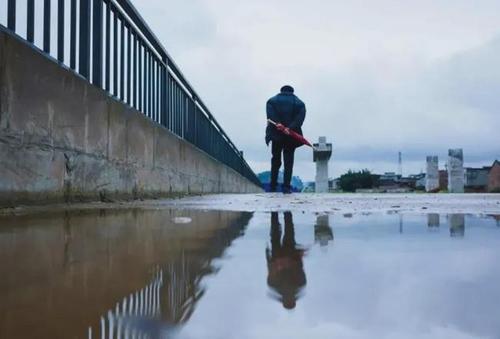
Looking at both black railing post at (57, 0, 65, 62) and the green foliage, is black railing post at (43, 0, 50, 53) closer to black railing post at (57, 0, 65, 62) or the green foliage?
black railing post at (57, 0, 65, 62)

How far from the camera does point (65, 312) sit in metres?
1.19

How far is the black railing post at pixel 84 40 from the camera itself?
15.4 feet

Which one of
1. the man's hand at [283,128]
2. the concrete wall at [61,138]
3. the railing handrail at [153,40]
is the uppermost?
the railing handrail at [153,40]

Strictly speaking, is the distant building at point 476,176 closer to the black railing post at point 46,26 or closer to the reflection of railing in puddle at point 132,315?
the black railing post at point 46,26

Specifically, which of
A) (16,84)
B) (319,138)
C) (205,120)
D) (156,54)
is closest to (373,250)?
(16,84)

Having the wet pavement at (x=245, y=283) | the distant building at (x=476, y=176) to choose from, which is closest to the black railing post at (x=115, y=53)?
the wet pavement at (x=245, y=283)

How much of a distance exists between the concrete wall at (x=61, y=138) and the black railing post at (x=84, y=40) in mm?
200

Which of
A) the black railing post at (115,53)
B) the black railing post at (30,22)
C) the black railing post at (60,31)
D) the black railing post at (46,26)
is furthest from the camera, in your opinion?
the black railing post at (115,53)

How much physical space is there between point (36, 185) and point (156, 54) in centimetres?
464

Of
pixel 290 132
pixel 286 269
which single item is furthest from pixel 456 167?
pixel 286 269

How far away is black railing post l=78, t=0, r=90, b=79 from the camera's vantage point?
469cm

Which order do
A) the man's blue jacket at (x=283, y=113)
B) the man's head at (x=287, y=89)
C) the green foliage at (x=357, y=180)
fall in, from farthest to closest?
the green foliage at (x=357, y=180) → the man's head at (x=287, y=89) → the man's blue jacket at (x=283, y=113)

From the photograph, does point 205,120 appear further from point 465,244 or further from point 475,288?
point 475,288

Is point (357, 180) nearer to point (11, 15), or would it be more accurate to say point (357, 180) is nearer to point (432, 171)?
point (432, 171)
